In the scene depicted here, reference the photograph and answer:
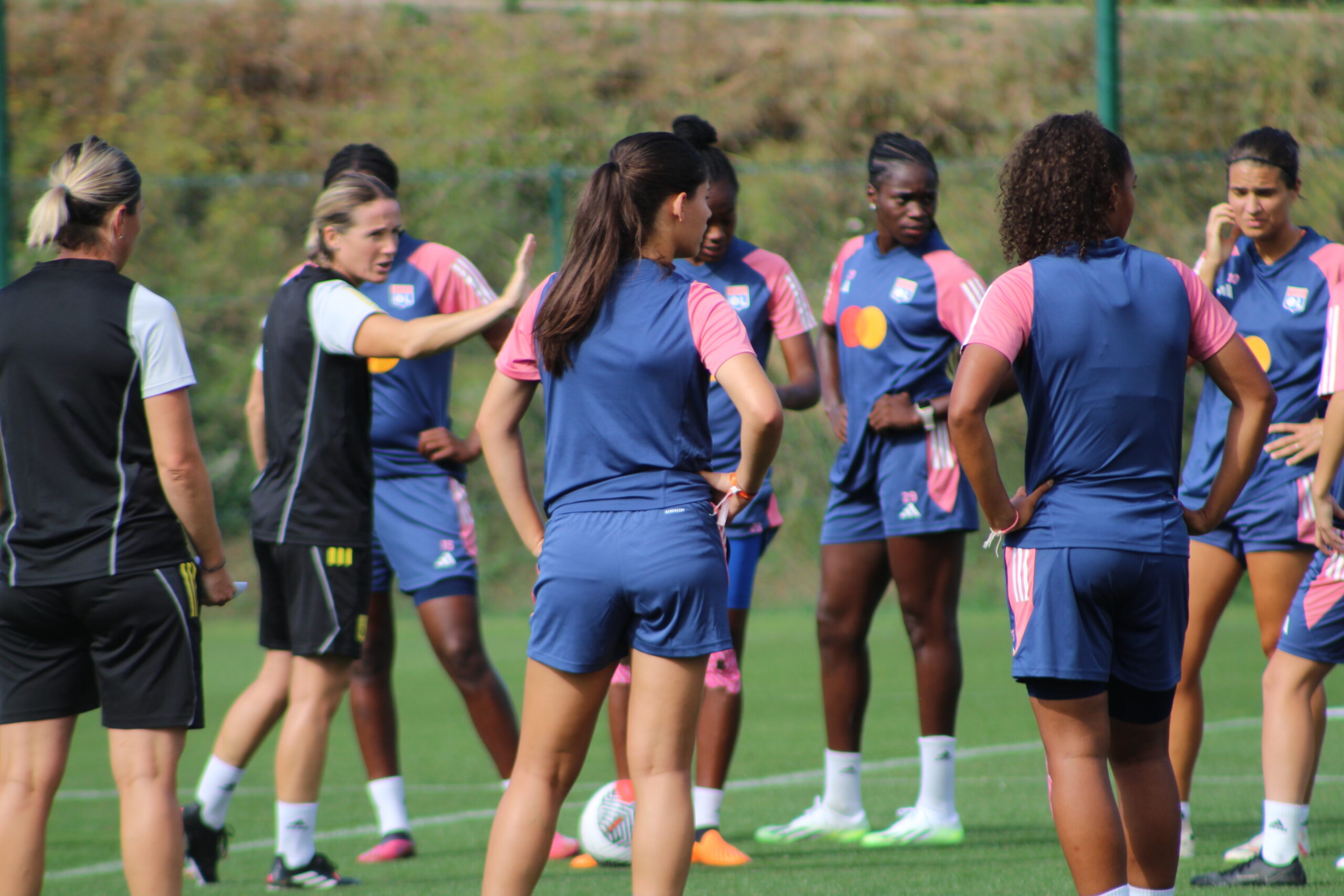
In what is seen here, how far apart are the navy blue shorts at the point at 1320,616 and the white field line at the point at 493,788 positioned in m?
1.77

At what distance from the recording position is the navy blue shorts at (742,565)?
18.7 ft

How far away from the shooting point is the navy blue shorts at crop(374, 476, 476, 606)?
18.8 feet

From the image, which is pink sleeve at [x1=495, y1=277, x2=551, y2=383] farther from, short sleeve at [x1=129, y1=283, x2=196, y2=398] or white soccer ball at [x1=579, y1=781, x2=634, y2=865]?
white soccer ball at [x1=579, y1=781, x2=634, y2=865]

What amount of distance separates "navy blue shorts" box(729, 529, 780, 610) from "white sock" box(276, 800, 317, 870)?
164cm

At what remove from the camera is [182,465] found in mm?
3869

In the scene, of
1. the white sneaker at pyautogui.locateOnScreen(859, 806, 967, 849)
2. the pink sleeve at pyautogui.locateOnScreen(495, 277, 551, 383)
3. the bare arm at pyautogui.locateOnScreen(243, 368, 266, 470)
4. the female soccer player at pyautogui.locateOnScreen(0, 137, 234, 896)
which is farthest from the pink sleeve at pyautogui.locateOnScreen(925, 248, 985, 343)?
the female soccer player at pyautogui.locateOnScreen(0, 137, 234, 896)

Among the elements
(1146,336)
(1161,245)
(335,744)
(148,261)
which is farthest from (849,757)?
(148,261)

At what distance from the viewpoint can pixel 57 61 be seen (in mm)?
19750

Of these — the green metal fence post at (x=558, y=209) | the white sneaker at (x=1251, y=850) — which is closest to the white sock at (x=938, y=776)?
the white sneaker at (x=1251, y=850)

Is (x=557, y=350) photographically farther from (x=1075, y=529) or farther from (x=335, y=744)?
(x=335, y=744)

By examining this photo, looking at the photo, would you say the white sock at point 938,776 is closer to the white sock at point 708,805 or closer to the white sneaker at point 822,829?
the white sneaker at point 822,829

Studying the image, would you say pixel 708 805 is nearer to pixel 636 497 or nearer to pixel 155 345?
pixel 636 497

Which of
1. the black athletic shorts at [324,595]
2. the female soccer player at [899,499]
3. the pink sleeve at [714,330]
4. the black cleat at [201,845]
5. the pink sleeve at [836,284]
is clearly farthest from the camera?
the pink sleeve at [836,284]

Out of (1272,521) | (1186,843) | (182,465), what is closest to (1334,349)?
(1272,521)
